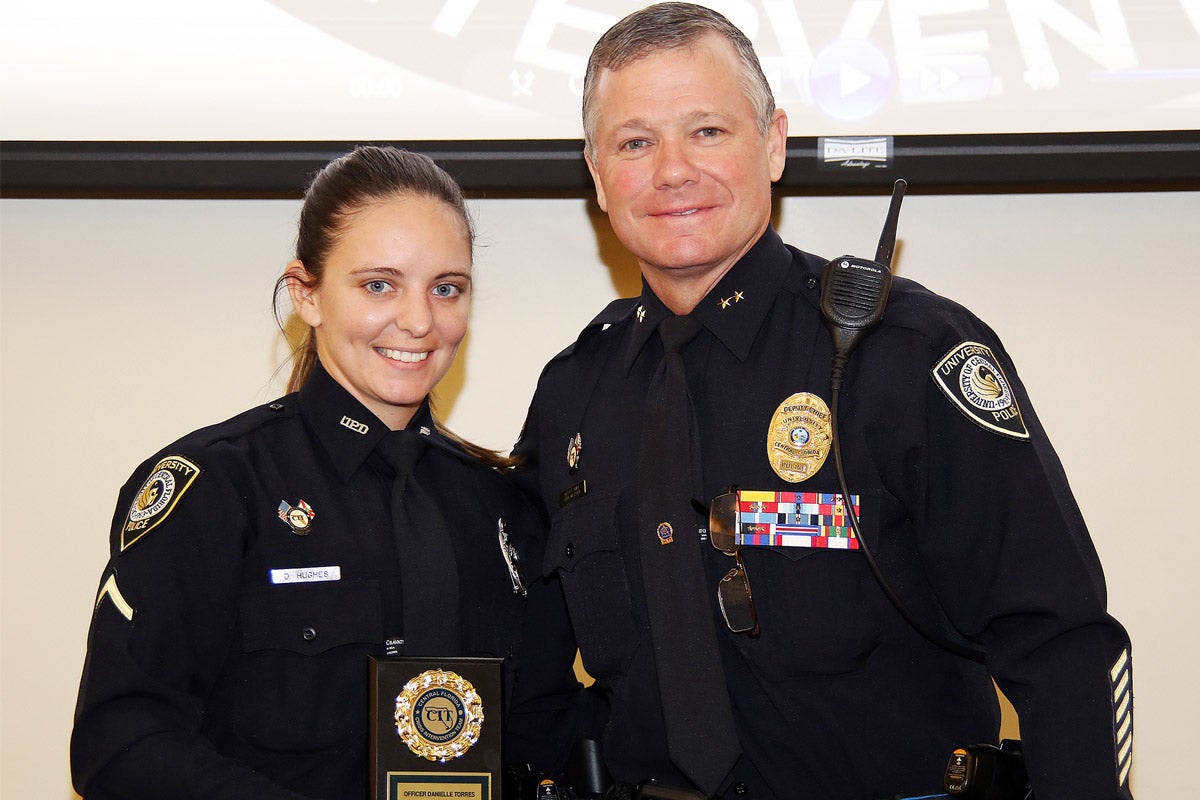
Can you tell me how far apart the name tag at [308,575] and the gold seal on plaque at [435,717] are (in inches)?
9.7

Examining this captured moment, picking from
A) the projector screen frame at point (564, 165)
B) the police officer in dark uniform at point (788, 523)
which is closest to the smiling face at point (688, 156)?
the police officer in dark uniform at point (788, 523)

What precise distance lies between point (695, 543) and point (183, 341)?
4.15 ft

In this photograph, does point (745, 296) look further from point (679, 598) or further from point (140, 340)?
point (140, 340)

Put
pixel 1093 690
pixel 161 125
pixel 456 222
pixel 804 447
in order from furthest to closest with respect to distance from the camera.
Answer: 1. pixel 161 125
2. pixel 456 222
3. pixel 804 447
4. pixel 1093 690

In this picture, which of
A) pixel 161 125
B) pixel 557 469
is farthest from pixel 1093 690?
pixel 161 125

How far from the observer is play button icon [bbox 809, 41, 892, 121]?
7.19 feet

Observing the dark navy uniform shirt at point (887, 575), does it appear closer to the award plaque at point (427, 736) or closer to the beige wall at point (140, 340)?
the award plaque at point (427, 736)

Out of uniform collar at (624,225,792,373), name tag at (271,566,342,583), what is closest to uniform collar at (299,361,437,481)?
name tag at (271,566,342,583)

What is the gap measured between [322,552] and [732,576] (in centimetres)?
52

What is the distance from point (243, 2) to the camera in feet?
7.40

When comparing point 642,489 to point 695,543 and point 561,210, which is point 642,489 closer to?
point 695,543

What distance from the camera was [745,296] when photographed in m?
1.66

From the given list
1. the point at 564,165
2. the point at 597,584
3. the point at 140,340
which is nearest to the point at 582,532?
the point at 597,584

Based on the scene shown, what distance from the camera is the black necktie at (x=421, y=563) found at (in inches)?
64.5
